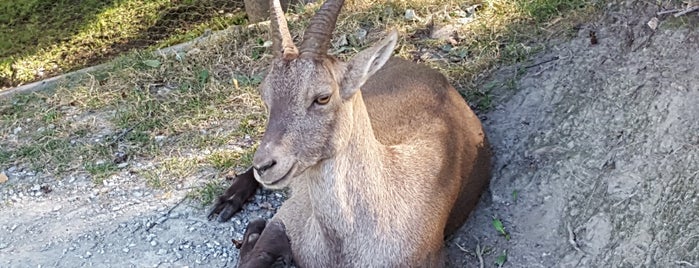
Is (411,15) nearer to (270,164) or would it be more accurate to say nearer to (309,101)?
(309,101)

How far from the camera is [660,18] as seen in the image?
5898 mm

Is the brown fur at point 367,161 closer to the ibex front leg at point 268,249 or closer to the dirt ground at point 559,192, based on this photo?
the ibex front leg at point 268,249

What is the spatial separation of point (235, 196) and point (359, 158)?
1739 mm

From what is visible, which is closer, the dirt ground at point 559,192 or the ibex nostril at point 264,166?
the ibex nostril at point 264,166

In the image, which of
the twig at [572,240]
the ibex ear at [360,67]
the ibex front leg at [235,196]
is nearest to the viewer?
the ibex ear at [360,67]

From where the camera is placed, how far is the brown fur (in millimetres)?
4508

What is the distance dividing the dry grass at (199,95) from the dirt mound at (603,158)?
0.58 m

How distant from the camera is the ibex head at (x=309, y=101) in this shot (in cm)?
445

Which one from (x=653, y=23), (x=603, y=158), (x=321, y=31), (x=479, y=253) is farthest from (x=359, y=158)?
A: (x=653, y=23)

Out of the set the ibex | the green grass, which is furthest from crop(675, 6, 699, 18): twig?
the green grass

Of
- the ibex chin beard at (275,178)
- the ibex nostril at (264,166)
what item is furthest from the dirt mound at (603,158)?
the ibex nostril at (264,166)

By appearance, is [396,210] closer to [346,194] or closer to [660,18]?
[346,194]

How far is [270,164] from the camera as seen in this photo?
4.41m

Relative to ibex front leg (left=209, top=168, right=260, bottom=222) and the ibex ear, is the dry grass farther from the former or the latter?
the ibex ear
